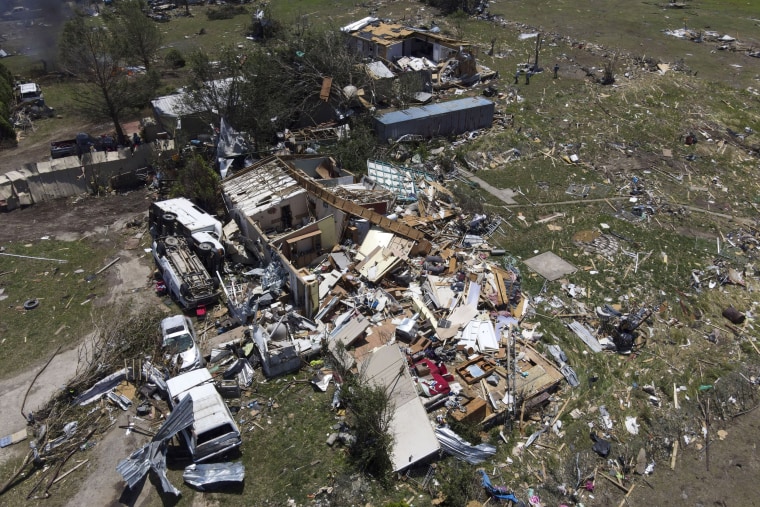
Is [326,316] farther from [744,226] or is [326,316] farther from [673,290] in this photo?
[744,226]

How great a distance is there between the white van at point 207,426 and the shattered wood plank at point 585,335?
9.51 m

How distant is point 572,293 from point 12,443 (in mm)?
15336

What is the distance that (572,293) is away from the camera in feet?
49.0

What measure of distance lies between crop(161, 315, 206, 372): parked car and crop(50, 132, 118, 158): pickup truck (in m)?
14.9

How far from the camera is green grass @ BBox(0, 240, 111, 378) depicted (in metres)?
13.3

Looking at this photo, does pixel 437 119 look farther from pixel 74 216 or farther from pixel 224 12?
pixel 224 12

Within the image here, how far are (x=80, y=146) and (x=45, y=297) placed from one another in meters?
11.4

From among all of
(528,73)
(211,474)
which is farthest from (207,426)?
(528,73)

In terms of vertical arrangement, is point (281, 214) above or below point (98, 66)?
below

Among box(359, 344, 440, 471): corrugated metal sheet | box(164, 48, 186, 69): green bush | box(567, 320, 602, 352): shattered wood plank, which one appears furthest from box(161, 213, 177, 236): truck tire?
box(164, 48, 186, 69): green bush

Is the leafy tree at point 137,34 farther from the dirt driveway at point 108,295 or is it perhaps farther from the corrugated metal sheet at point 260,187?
the corrugated metal sheet at point 260,187

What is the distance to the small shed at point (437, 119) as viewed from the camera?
2264 centimetres

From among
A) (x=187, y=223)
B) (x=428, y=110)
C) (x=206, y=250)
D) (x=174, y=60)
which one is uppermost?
(x=174, y=60)

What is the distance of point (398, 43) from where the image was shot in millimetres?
31188
